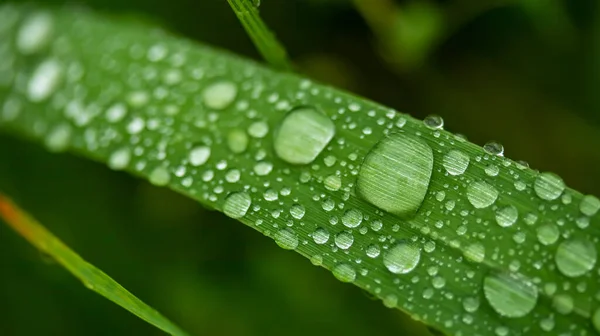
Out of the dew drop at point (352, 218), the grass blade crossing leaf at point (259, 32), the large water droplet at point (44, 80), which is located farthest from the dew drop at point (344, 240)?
the large water droplet at point (44, 80)

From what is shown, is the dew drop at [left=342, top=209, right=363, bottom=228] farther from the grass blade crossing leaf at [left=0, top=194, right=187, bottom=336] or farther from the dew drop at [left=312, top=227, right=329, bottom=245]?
the grass blade crossing leaf at [left=0, top=194, right=187, bottom=336]

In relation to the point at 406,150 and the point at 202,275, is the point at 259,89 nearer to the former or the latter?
the point at 406,150

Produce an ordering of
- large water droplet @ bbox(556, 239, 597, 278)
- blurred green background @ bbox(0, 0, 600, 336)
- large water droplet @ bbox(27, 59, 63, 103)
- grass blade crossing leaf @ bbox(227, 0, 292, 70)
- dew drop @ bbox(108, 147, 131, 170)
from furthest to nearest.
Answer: blurred green background @ bbox(0, 0, 600, 336) → large water droplet @ bbox(27, 59, 63, 103) → dew drop @ bbox(108, 147, 131, 170) → grass blade crossing leaf @ bbox(227, 0, 292, 70) → large water droplet @ bbox(556, 239, 597, 278)

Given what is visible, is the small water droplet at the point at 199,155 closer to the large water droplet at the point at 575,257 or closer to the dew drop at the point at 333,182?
the dew drop at the point at 333,182

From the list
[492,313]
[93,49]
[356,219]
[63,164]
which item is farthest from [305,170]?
[63,164]

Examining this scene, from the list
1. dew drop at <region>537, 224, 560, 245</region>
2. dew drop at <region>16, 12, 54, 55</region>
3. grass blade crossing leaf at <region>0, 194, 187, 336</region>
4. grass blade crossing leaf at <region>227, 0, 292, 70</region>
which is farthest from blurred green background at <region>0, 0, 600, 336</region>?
dew drop at <region>537, 224, 560, 245</region>

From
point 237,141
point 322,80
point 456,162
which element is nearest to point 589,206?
point 456,162
